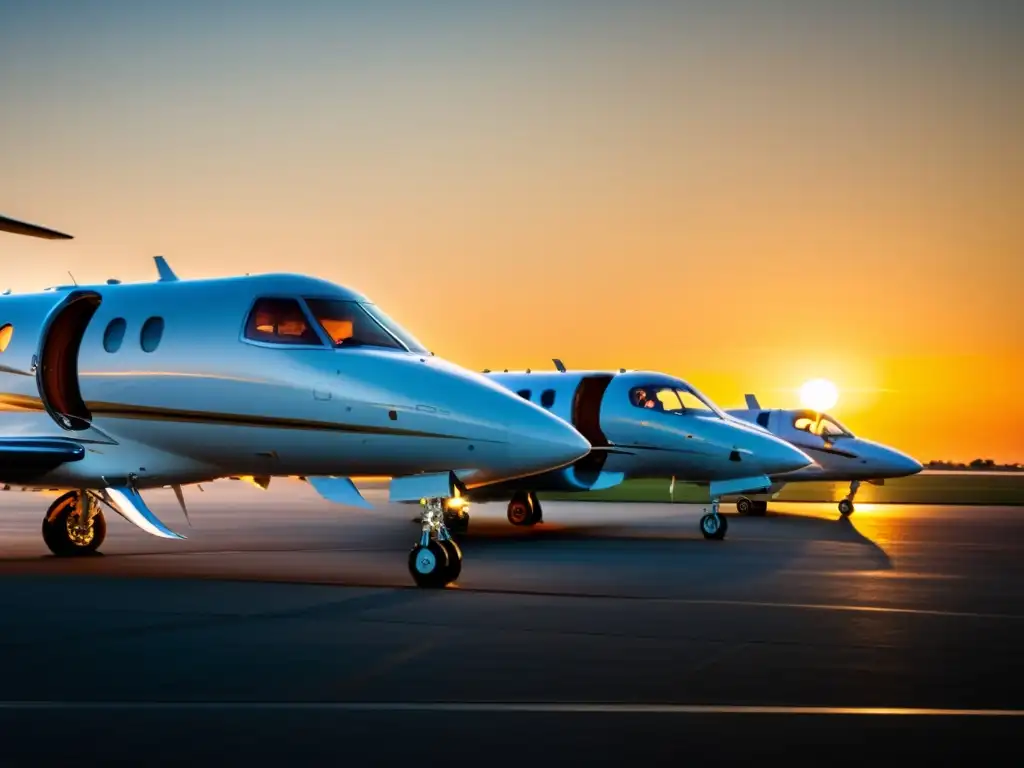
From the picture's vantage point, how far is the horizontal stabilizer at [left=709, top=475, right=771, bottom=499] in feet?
79.7

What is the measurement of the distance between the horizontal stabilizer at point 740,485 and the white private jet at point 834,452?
9.08 meters

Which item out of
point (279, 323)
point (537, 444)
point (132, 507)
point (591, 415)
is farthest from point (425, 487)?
point (591, 415)

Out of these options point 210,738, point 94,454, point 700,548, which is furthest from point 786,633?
point 700,548

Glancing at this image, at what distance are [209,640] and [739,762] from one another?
16.5 ft

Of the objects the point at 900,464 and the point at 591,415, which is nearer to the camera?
the point at 591,415

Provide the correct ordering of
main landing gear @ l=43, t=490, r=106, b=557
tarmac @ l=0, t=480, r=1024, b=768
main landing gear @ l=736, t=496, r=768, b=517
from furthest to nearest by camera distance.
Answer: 1. main landing gear @ l=736, t=496, r=768, b=517
2. main landing gear @ l=43, t=490, r=106, b=557
3. tarmac @ l=0, t=480, r=1024, b=768

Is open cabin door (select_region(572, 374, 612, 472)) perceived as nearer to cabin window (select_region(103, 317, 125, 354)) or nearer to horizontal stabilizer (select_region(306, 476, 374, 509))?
horizontal stabilizer (select_region(306, 476, 374, 509))

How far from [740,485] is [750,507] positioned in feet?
39.4

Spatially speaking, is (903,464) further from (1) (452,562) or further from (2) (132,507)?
(2) (132,507)

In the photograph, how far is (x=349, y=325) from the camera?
14914mm

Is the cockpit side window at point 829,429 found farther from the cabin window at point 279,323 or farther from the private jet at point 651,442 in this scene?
the cabin window at point 279,323

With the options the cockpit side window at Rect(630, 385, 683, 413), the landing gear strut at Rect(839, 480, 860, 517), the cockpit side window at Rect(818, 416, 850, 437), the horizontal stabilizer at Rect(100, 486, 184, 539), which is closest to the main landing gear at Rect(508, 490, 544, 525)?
the cockpit side window at Rect(630, 385, 683, 413)

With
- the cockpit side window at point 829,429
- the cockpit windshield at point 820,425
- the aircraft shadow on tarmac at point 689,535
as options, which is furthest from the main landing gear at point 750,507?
the aircraft shadow on tarmac at point 689,535

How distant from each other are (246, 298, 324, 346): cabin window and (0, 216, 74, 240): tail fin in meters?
6.90
